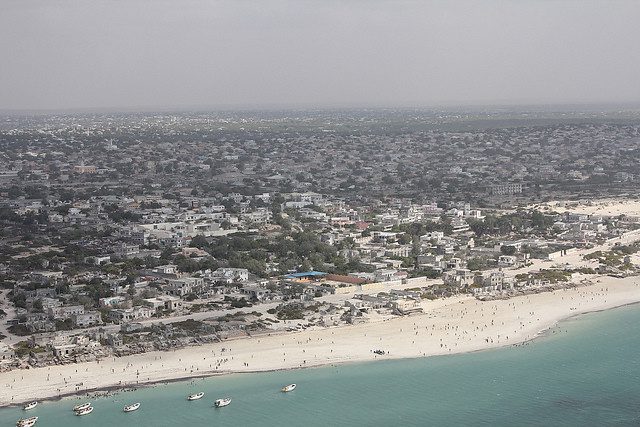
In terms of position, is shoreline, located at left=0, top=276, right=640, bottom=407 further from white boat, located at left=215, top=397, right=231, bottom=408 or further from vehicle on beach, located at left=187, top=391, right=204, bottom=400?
white boat, located at left=215, top=397, right=231, bottom=408

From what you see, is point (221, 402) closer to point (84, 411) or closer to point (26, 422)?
point (84, 411)

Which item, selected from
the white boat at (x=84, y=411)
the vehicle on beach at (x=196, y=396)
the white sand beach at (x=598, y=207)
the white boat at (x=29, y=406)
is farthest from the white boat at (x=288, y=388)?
the white sand beach at (x=598, y=207)

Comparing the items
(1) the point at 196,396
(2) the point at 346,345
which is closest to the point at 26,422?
(1) the point at 196,396

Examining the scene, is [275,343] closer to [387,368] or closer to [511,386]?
[387,368]

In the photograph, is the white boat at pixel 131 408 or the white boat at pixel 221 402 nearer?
the white boat at pixel 131 408

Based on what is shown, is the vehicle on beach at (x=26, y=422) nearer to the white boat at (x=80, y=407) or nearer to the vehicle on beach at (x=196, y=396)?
the white boat at (x=80, y=407)

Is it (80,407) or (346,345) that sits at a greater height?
(80,407)

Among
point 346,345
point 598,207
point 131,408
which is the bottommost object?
point 598,207
